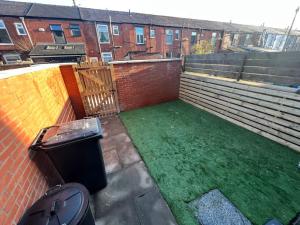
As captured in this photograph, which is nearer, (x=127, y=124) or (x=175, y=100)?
(x=127, y=124)

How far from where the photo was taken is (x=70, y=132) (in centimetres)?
196

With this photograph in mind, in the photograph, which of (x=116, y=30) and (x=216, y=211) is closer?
(x=216, y=211)

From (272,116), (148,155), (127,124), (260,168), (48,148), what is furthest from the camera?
(127,124)

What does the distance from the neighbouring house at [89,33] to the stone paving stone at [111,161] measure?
36.8ft

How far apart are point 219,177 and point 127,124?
2.93 metres

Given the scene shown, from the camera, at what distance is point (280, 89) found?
3123 millimetres

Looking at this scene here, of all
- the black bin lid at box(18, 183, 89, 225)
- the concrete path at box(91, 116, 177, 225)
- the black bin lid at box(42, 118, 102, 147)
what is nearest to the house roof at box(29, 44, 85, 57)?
the concrete path at box(91, 116, 177, 225)

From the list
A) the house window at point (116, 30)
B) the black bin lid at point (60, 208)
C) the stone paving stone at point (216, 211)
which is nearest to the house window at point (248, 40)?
the house window at point (116, 30)

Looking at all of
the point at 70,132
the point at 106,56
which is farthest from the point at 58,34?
the point at 70,132

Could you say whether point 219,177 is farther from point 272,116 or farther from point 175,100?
point 175,100

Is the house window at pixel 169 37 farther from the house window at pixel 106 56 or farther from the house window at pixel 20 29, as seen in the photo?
the house window at pixel 20 29

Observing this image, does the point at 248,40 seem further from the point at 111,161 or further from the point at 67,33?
the point at 111,161

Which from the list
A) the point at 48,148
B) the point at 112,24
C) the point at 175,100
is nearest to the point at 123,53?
the point at 112,24

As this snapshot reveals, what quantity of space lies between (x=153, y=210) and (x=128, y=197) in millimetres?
455
